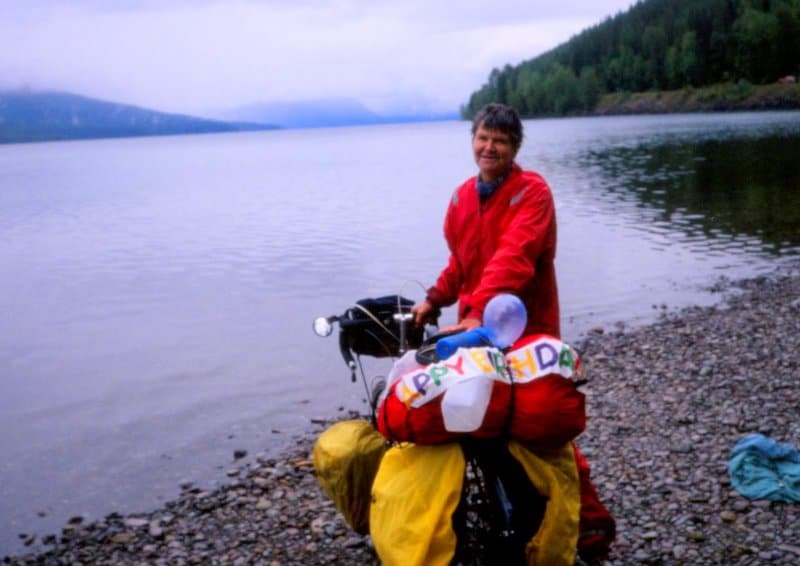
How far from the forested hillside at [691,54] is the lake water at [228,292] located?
118 m

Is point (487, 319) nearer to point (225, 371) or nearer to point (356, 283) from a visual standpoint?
point (225, 371)

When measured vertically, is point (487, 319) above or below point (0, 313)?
above

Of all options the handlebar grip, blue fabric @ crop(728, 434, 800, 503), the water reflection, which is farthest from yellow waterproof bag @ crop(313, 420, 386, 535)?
the water reflection

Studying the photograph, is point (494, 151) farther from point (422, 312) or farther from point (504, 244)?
point (422, 312)

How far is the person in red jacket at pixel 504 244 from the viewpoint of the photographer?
4312 millimetres

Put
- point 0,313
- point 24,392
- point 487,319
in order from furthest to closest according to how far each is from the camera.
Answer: point 0,313 < point 24,392 < point 487,319

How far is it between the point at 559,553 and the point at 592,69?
651 ft

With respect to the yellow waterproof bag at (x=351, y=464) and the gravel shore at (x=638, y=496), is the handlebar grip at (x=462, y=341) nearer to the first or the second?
the yellow waterproof bag at (x=351, y=464)

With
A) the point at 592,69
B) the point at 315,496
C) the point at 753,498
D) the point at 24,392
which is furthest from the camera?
the point at 592,69

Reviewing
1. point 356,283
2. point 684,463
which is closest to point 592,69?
point 356,283

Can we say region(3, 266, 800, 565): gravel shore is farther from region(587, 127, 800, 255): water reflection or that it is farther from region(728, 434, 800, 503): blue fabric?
region(587, 127, 800, 255): water reflection

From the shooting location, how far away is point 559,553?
4.11 m

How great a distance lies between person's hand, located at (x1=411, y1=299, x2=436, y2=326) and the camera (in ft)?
15.9

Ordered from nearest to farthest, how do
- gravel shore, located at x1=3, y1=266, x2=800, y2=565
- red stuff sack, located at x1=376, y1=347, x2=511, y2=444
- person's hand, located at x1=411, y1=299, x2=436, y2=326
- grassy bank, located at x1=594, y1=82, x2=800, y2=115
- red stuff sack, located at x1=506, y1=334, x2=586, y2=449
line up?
red stuff sack, located at x1=376, y1=347, x2=511, y2=444
red stuff sack, located at x1=506, y1=334, x2=586, y2=449
person's hand, located at x1=411, y1=299, x2=436, y2=326
gravel shore, located at x1=3, y1=266, x2=800, y2=565
grassy bank, located at x1=594, y1=82, x2=800, y2=115
